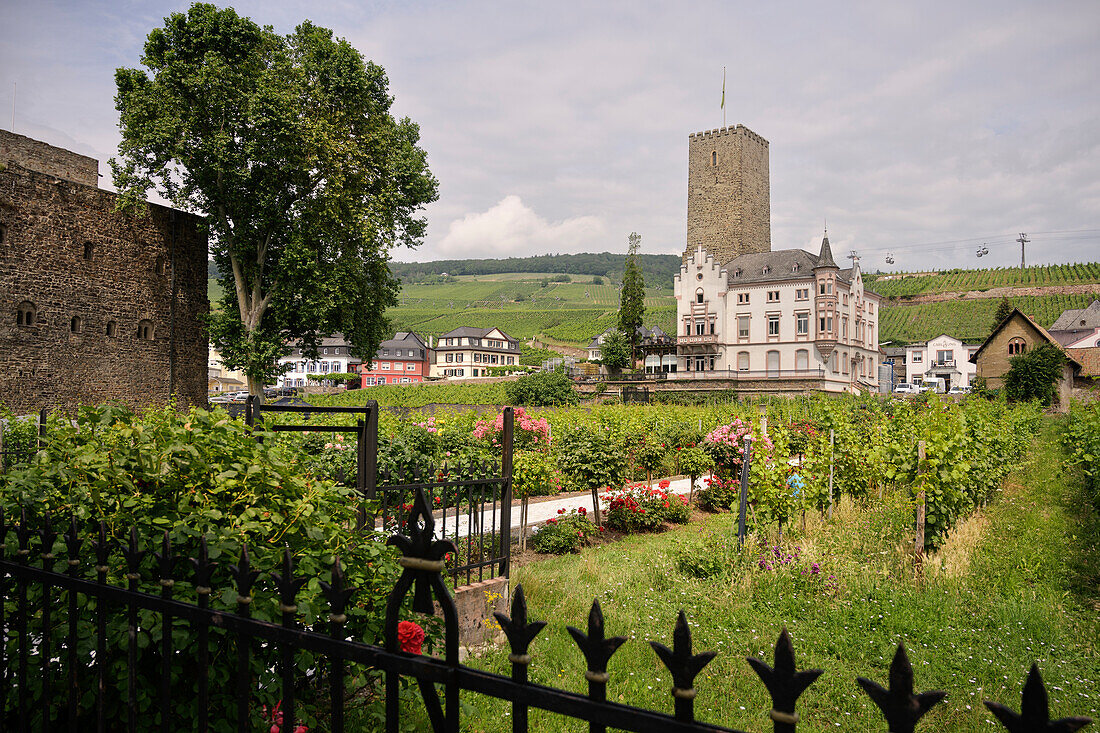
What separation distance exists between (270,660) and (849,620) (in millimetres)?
5238

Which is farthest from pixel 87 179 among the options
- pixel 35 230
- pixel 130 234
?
pixel 35 230

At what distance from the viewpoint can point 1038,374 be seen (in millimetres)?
38812

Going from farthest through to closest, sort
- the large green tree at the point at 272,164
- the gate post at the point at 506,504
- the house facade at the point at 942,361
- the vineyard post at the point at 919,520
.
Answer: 1. the house facade at the point at 942,361
2. the large green tree at the point at 272,164
3. the vineyard post at the point at 919,520
4. the gate post at the point at 506,504

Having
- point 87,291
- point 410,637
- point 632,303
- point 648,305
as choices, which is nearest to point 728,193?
point 632,303

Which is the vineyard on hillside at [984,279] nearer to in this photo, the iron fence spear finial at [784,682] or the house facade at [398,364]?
the house facade at [398,364]

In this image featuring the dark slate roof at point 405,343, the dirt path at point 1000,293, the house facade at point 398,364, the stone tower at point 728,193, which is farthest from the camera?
the dark slate roof at point 405,343

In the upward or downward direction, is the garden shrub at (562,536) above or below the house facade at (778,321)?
below

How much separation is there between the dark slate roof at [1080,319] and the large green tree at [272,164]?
62.4 m

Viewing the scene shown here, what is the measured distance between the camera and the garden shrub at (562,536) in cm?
970

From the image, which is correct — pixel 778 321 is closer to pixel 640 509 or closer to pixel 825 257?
pixel 825 257

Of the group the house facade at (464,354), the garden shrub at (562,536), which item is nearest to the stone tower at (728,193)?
the house facade at (464,354)

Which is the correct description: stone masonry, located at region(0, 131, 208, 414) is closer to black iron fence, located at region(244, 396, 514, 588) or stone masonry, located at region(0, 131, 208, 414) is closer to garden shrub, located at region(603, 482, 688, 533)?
garden shrub, located at region(603, 482, 688, 533)

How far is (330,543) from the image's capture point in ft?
10.5

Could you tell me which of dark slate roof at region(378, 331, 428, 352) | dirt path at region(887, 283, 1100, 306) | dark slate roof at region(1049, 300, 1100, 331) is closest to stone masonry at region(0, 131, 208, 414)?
dark slate roof at region(378, 331, 428, 352)
